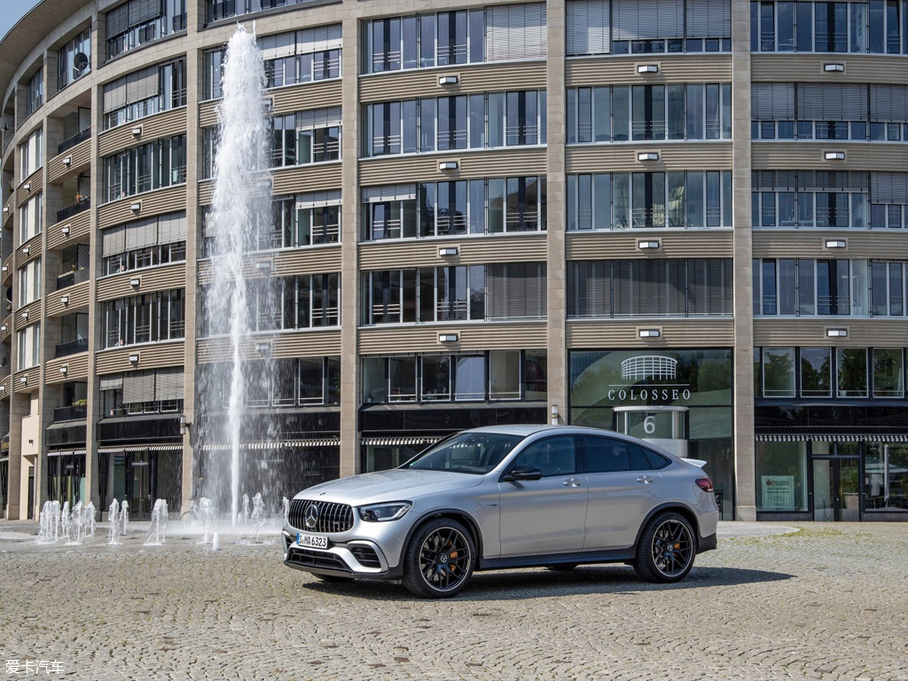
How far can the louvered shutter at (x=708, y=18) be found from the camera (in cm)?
4225

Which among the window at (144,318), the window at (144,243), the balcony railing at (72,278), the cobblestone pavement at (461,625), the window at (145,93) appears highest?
the window at (145,93)

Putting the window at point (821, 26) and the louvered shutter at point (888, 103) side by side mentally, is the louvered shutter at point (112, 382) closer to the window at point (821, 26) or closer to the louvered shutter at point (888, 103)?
the window at point (821, 26)

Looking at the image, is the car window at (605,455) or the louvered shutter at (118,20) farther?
the louvered shutter at (118,20)

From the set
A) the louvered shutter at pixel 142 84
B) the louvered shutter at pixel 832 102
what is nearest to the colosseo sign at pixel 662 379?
the louvered shutter at pixel 832 102

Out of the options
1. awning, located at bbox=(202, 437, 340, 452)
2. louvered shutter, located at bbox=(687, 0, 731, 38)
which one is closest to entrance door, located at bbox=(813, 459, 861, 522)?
louvered shutter, located at bbox=(687, 0, 731, 38)

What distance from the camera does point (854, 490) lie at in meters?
41.1

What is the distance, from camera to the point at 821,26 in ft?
138

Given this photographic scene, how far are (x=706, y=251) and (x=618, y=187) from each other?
3588 mm

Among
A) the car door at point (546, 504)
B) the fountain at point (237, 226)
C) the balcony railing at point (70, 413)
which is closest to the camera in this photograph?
the car door at point (546, 504)

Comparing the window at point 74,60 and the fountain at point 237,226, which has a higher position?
the window at point 74,60

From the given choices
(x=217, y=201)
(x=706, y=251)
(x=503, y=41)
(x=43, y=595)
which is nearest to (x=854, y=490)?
(x=706, y=251)

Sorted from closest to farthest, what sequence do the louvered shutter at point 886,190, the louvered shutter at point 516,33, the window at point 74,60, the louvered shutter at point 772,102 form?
the louvered shutter at point 772,102 < the louvered shutter at point 886,190 < the louvered shutter at point 516,33 < the window at point 74,60

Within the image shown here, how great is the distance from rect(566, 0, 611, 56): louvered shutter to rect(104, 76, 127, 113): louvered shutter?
62.5 feet

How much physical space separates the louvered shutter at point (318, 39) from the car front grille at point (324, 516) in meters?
35.0
